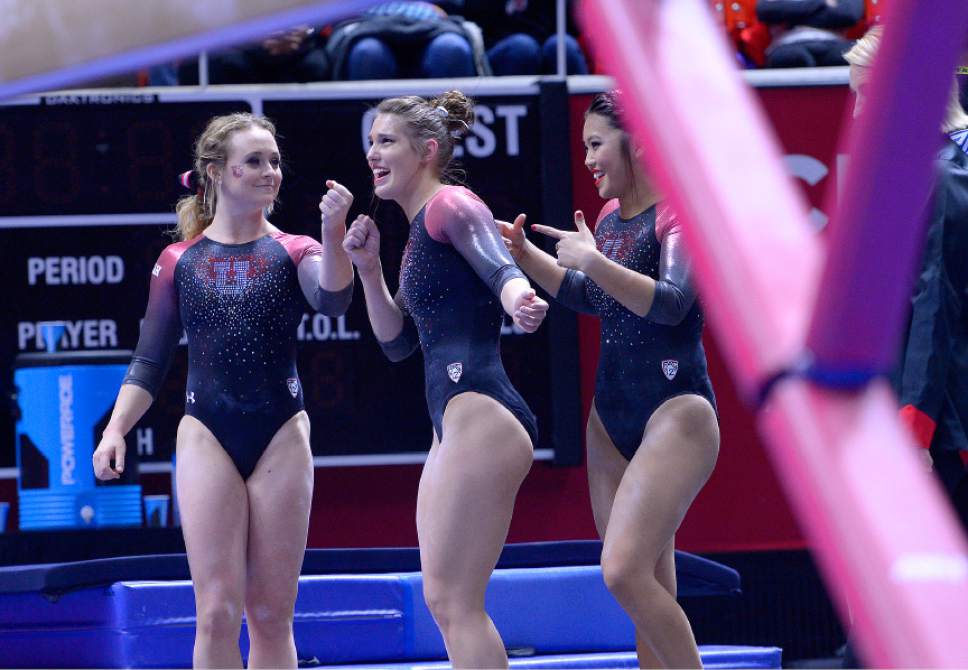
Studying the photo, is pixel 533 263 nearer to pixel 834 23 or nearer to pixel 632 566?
pixel 632 566

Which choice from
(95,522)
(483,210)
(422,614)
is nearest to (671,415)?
(483,210)

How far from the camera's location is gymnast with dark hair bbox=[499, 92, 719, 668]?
3.33 meters

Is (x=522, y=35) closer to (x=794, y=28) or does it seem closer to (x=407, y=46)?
(x=407, y=46)

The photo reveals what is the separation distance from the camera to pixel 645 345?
364cm

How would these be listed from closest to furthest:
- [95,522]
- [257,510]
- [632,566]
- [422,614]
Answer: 1. [632,566]
2. [257,510]
3. [422,614]
4. [95,522]

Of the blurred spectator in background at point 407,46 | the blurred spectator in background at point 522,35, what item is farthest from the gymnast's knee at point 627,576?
the blurred spectator in background at point 522,35

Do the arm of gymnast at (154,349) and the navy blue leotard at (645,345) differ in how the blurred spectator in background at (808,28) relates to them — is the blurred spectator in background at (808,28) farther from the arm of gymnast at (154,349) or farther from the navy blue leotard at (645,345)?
the arm of gymnast at (154,349)

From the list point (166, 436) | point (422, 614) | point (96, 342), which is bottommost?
point (422, 614)

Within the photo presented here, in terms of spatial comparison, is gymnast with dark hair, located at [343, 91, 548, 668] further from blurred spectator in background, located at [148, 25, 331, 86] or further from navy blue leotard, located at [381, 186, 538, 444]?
blurred spectator in background, located at [148, 25, 331, 86]

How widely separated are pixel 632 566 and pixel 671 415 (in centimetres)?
42

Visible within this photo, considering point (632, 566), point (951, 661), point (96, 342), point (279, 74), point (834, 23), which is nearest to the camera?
point (951, 661)

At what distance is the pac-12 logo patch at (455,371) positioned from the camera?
336 cm

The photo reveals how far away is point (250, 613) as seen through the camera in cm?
365

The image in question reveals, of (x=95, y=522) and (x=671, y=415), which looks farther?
(x=95, y=522)
